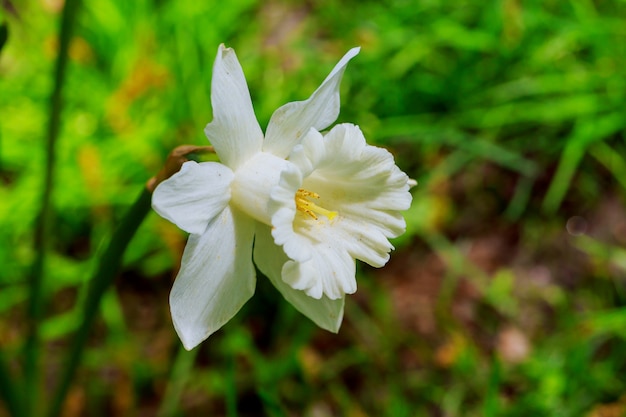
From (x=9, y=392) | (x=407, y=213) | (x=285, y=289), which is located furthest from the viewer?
(x=407, y=213)

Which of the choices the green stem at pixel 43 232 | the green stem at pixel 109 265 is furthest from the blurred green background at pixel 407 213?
the green stem at pixel 109 265

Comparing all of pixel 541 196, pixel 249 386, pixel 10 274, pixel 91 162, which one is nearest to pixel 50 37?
pixel 91 162

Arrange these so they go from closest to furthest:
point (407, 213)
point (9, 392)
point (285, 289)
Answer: point (285, 289), point (9, 392), point (407, 213)

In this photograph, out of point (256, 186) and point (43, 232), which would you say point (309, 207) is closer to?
point (256, 186)

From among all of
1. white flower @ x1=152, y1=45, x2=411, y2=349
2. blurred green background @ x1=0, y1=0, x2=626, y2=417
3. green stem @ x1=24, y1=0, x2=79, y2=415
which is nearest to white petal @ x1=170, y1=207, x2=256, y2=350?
white flower @ x1=152, y1=45, x2=411, y2=349

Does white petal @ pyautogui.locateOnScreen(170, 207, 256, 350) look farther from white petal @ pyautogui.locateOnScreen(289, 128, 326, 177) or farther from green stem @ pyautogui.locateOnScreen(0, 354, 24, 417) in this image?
green stem @ pyautogui.locateOnScreen(0, 354, 24, 417)

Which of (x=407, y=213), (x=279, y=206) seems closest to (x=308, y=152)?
(x=279, y=206)

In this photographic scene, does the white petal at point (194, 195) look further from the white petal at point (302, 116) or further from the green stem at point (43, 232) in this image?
the green stem at point (43, 232)
